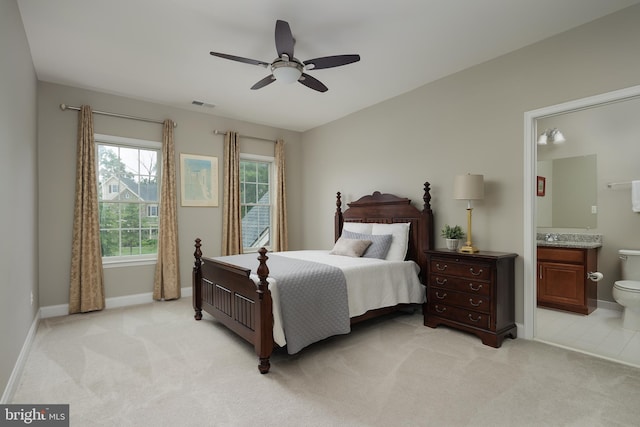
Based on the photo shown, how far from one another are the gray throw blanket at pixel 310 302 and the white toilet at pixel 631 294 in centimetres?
298

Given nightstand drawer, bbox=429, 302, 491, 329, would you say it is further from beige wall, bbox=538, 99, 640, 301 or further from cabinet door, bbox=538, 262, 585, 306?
beige wall, bbox=538, 99, 640, 301

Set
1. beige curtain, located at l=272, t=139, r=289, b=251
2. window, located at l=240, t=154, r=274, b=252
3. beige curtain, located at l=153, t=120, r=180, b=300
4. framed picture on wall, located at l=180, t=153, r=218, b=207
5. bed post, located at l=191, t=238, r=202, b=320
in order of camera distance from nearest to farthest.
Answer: bed post, located at l=191, t=238, r=202, b=320 → beige curtain, located at l=153, t=120, r=180, b=300 → framed picture on wall, located at l=180, t=153, r=218, b=207 → window, located at l=240, t=154, r=274, b=252 → beige curtain, located at l=272, t=139, r=289, b=251

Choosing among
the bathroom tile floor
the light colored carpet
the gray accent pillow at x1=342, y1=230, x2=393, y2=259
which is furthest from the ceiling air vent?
the bathroom tile floor

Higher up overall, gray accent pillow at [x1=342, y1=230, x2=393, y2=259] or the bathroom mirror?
the bathroom mirror

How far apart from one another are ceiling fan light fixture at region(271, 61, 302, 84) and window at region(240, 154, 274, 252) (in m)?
2.81

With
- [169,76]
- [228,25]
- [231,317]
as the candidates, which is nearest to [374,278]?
[231,317]

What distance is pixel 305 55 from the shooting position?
3.37 metres

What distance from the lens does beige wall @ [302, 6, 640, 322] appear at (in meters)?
2.72

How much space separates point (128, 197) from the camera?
462cm

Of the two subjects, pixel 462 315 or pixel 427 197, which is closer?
pixel 462 315

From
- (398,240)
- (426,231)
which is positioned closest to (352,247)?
(398,240)

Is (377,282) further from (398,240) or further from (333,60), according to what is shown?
(333,60)

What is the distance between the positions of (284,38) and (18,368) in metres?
3.19

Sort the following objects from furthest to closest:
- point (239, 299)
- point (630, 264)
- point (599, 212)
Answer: point (599, 212)
point (630, 264)
point (239, 299)
